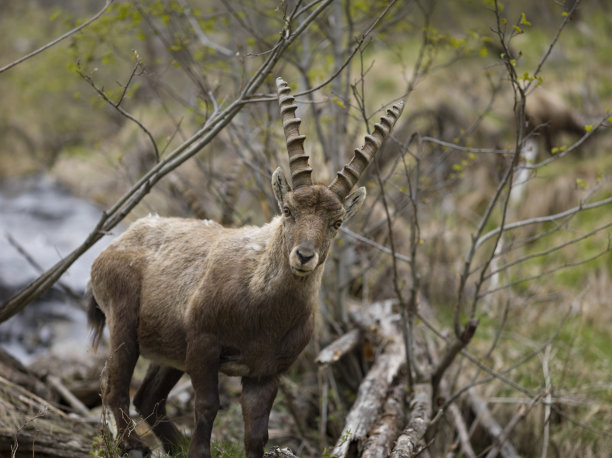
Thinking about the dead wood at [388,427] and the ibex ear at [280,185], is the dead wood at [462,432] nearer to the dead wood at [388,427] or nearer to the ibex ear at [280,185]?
the dead wood at [388,427]

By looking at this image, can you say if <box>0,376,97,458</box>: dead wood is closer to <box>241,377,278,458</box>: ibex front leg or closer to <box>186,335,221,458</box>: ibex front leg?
<box>186,335,221,458</box>: ibex front leg

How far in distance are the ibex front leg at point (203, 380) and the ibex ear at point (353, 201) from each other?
1408mm

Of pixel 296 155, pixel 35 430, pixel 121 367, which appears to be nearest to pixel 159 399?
pixel 121 367

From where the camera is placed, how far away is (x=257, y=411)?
4469 mm

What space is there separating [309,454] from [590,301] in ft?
20.5

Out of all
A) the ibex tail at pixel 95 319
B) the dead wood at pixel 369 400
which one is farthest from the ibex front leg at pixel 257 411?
the ibex tail at pixel 95 319

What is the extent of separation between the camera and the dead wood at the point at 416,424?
489 cm

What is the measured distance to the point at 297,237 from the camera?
403 centimetres

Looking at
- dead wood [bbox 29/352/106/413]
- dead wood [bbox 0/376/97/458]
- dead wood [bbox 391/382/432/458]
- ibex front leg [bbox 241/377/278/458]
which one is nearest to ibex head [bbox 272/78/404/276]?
ibex front leg [bbox 241/377/278/458]

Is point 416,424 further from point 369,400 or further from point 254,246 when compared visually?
point 254,246

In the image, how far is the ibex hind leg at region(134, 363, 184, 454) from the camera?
5281 millimetres

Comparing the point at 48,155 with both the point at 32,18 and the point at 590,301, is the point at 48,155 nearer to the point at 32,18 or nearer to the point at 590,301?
the point at 32,18

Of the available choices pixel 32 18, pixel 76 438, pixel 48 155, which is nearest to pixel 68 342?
pixel 76 438

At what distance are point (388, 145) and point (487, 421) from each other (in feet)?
24.3
